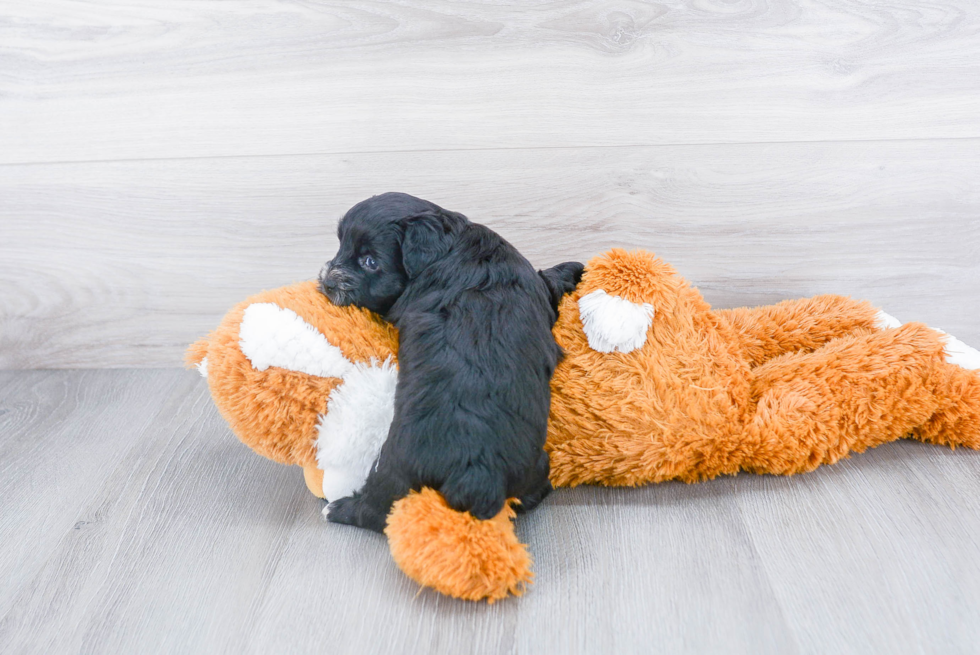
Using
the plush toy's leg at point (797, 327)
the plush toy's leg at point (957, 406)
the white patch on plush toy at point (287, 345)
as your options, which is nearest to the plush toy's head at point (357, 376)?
the white patch on plush toy at point (287, 345)

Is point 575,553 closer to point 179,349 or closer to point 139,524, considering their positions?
point 139,524

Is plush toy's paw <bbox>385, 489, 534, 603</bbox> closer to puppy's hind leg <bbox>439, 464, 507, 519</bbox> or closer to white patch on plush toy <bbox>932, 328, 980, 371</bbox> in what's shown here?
puppy's hind leg <bbox>439, 464, 507, 519</bbox>

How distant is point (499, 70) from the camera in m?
1.17

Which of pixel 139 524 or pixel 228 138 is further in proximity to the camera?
pixel 228 138

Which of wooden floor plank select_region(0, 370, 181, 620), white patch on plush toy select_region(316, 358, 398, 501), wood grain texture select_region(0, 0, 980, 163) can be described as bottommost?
wooden floor plank select_region(0, 370, 181, 620)

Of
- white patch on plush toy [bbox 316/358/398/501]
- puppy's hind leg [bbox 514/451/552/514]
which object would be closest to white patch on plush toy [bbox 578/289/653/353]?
puppy's hind leg [bbox 514/451/552/514]

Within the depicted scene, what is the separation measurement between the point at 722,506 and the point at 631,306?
0.99 feet

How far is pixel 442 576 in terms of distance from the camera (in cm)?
75

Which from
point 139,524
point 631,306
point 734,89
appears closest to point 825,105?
point 734,89

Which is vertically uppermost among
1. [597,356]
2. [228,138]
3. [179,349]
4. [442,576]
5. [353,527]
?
[228,138]

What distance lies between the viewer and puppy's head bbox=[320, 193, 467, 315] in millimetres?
850

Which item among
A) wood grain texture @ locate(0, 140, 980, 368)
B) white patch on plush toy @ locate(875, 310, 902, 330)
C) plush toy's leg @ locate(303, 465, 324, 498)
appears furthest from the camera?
wood grain texture @ locate(0, 140, 980, 368)

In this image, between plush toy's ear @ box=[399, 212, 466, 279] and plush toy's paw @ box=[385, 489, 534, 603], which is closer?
plush toy's paw @ box=[385, 489, 534, 603]

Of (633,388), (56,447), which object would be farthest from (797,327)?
(56,447)
